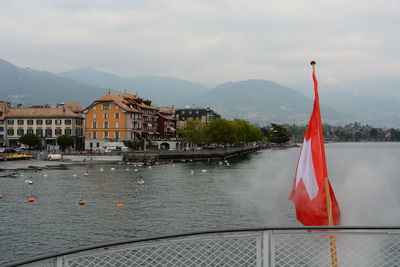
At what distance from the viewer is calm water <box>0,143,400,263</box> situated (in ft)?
107

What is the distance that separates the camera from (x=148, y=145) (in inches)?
5212

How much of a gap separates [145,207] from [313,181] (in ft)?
115

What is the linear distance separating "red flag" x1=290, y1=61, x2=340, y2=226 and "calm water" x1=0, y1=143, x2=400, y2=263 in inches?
846

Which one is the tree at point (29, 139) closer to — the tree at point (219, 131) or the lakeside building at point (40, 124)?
the lakeside building at point (40, 124)

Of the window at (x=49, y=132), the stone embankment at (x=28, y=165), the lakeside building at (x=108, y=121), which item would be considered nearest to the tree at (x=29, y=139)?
the window at (x=49, y=132)

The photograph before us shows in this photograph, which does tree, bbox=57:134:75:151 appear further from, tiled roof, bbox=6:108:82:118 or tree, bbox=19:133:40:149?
tiled roof, bbox=6:108:82:118

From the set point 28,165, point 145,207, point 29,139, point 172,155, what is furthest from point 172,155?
point 145,207

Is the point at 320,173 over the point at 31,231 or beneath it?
over

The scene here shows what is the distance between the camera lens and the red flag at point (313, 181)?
31.7 ft

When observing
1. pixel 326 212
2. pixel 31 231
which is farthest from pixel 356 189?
pixel 326 212

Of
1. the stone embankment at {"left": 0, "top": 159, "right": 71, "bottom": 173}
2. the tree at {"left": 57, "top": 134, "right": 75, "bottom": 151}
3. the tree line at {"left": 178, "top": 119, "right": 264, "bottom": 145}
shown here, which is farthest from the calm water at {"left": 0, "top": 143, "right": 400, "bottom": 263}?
the tree line at {"left": 178, "top": 119, "right": 264, "bottom": 145}

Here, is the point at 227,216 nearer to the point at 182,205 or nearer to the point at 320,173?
the point at 182,205

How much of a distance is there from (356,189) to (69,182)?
1479 inches

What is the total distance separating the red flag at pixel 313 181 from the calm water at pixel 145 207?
846 inches
